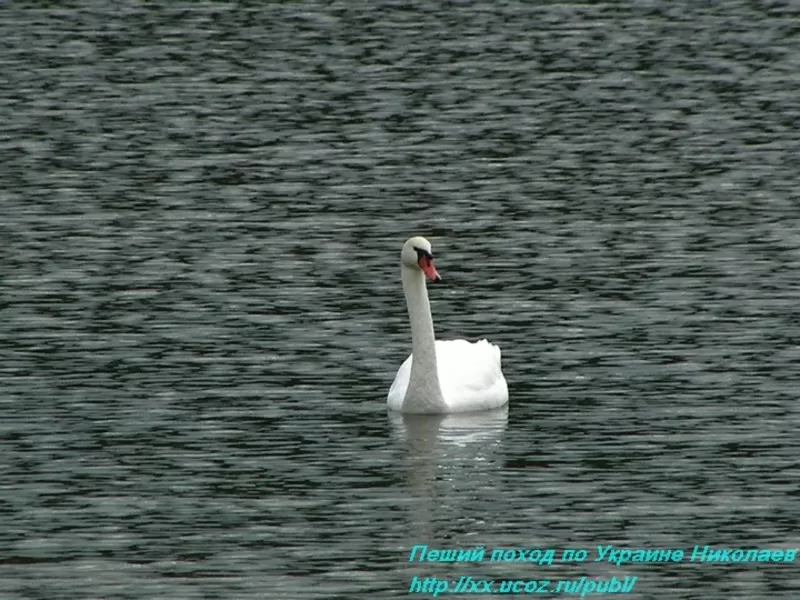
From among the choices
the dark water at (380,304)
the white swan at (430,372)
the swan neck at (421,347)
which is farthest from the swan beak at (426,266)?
the dark water at (380,304)

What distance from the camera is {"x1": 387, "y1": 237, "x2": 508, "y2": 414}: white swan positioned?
21.0 m

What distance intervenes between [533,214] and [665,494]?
12.8 metres

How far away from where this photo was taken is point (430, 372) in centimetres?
2106

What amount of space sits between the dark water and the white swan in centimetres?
27

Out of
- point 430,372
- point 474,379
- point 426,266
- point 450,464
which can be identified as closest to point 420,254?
point 426,266

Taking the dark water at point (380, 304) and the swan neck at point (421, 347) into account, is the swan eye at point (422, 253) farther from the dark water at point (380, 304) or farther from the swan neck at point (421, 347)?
the dark water at point (380, 304)

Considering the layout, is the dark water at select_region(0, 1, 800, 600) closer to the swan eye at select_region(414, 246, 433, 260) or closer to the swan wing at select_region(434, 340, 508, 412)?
the swan wing at select_region(434, 340, 508, 412)

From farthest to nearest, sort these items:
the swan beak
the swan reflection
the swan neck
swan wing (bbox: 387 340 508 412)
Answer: the swan beak, swan wing (bbox: 387 340 508 412), the swan neck, the swan reflection

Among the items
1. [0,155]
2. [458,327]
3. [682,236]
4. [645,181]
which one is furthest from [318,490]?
[0,155]

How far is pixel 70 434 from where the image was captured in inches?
773

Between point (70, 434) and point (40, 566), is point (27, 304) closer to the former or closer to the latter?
point (70, 434)

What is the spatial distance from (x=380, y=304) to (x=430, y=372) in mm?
4183

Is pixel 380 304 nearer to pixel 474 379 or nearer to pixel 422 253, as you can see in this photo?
pixel 422 253

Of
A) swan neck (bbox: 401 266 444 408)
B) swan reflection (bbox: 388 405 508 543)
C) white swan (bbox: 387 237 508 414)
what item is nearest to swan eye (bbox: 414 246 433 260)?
white swan (bbox: 387 237 508 414)
